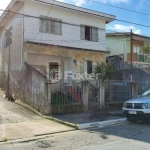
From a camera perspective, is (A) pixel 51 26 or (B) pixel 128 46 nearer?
(A) pixel 51 26

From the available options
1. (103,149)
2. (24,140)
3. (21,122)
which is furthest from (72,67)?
(103,149)

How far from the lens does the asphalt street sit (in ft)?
18.6

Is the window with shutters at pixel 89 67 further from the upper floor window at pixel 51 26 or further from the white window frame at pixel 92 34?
the upper floor window at pixel 51 26

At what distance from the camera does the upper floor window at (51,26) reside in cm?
1509

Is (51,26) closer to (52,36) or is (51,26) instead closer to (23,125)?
(52,36)

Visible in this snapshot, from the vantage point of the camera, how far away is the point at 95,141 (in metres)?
6.24

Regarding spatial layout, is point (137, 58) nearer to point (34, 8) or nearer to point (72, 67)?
point (72, 67)

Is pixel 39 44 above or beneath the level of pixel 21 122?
above

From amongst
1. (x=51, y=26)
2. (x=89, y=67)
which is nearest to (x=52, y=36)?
(x=51, y=26)

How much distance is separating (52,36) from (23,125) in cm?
849

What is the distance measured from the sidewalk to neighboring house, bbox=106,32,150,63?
1560 cm

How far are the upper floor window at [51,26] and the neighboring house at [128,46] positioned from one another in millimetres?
9857

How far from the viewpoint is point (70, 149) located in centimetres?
550

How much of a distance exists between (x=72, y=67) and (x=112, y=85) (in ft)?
14.3
